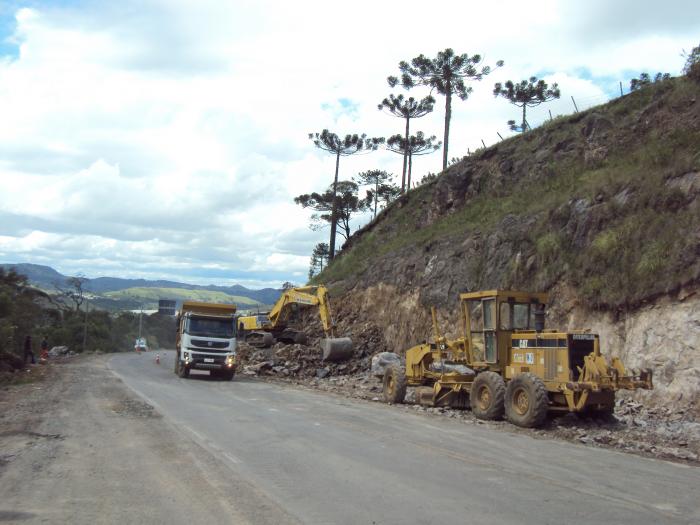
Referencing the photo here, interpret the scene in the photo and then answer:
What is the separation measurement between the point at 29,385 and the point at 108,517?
16.4 meters

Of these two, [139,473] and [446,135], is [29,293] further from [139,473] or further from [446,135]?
[139,473]

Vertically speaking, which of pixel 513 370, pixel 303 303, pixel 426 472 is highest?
pixel 303 303

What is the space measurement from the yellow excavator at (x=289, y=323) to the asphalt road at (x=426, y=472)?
1204cm

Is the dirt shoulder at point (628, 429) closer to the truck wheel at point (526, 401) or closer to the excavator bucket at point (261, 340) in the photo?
the truck wheel at point (526, 401)

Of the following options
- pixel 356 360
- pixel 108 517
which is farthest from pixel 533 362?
pixel 356 360

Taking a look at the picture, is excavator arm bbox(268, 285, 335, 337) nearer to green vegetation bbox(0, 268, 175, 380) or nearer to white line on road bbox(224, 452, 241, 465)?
green vegetation bbox(0, 268, 175, 380)

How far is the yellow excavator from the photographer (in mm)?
26469

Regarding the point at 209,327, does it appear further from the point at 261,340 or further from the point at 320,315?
the point at 261,340

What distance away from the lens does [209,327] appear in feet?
80.0

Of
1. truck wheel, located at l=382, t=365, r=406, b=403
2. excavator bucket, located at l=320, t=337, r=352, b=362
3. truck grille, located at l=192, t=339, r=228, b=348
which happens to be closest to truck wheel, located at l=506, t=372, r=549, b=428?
truck wheel, located at l=382, t=365, r=406, b=403

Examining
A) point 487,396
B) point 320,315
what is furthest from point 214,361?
point 487,396

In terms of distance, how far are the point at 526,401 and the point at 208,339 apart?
567 inches

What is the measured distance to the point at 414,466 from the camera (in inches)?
344

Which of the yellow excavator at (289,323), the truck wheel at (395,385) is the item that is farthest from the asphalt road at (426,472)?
the yellow excavator at (289,323)
